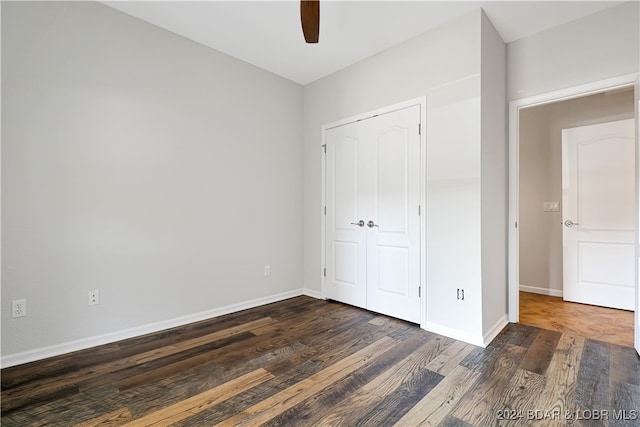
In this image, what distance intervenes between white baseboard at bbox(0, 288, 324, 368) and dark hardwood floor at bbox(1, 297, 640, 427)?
0.08m

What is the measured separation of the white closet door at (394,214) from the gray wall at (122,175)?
123cm

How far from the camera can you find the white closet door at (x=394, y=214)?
2900 millimetres

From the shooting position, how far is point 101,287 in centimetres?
244

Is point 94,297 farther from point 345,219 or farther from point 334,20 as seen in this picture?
point 334,20

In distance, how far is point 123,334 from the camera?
8.36ft

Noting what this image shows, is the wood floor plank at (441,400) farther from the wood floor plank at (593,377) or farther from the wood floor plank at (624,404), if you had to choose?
the wood floor plank at (624,404)

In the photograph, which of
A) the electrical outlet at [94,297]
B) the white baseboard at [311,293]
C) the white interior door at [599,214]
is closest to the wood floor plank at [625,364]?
the white interior door at [599,214]

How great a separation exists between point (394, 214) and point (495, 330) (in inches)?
52.8

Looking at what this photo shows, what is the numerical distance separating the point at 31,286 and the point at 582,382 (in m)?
3.72

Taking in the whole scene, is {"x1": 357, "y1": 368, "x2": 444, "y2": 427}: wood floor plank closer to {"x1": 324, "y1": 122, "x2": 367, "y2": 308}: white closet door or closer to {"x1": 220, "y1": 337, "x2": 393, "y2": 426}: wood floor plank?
{"x1": 220, "y1": 337, "x2": 393, "y2": 426}: wood floor plank

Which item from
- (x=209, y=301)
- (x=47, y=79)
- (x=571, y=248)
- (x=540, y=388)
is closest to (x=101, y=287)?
(x=209, y=301)

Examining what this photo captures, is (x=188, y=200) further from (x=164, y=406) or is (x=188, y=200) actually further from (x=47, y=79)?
(x=164, y=406)

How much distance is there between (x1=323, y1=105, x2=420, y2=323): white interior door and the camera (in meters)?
2.93

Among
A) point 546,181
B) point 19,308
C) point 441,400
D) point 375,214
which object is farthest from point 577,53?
point 19,308
